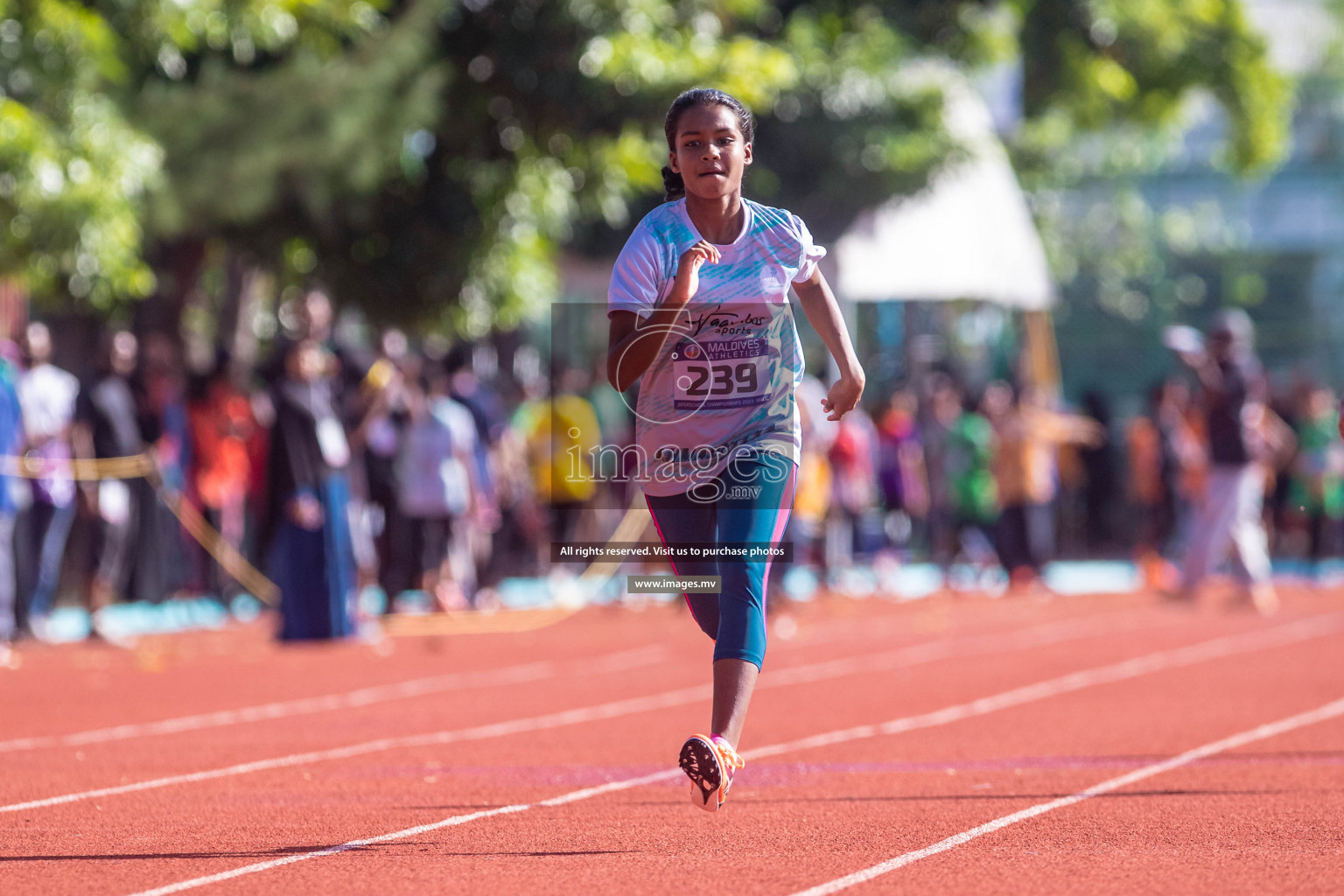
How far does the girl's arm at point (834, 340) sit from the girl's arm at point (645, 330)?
0.45 m

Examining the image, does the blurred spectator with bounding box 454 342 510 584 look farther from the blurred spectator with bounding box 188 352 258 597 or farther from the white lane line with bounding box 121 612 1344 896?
the white lane line with bounding box 121 612 1344 896

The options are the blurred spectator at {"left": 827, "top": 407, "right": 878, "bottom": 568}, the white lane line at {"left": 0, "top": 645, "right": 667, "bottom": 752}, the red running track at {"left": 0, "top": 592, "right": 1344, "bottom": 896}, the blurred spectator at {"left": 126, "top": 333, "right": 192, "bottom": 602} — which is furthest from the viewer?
the blurred spectator at {"left": 827, "top": 407, "right": 878, "bottom": 568}

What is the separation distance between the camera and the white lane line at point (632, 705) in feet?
25.5

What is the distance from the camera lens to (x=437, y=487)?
1686cm

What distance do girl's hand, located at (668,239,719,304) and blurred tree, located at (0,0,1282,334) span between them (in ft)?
28.6

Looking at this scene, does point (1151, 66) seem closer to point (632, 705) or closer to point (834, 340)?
point (632, 705)

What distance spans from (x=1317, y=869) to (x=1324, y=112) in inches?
2080

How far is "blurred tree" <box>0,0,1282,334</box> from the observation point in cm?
1606

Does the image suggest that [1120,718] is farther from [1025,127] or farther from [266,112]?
[1025,127]

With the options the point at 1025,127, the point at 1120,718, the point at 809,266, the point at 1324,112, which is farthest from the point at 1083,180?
the point at 809,266

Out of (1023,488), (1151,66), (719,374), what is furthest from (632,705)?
(1151,66)

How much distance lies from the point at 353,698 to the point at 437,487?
18.4 feet

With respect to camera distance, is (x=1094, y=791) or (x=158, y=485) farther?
(x=158, y=485)

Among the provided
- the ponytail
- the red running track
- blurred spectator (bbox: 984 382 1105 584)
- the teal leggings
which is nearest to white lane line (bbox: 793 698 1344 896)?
the red running track
